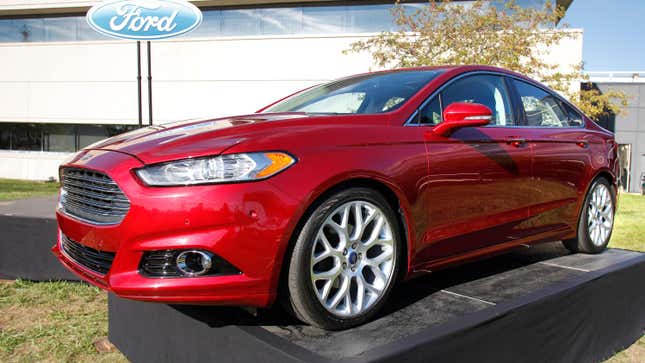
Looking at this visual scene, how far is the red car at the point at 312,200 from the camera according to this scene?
6.63ft

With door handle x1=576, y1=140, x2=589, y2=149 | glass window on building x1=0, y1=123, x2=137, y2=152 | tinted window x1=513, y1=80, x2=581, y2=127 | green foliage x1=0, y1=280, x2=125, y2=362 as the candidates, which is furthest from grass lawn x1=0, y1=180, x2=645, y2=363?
glass window on building x1=0, y1=123, x2=137, y2=152

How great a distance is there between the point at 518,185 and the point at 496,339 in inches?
47.0

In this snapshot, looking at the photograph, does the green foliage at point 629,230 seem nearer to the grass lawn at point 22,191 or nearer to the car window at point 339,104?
the car window at point 339,104

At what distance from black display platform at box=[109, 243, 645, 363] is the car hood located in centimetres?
78

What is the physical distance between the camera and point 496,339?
2.29 m

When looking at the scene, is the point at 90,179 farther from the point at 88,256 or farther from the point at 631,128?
the point at 631,128

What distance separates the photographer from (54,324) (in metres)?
3.66

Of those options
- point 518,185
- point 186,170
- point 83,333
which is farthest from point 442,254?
point 83,333

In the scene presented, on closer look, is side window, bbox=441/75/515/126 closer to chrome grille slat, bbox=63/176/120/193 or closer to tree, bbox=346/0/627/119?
chrome grille slat, bbox=63/176/120/193

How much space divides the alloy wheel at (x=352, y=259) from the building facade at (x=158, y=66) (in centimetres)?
1335

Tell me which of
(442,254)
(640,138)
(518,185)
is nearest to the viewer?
(442,254)

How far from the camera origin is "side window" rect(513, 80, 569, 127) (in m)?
3.57

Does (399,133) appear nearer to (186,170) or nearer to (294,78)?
(186,170)

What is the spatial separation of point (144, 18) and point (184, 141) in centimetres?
1095
